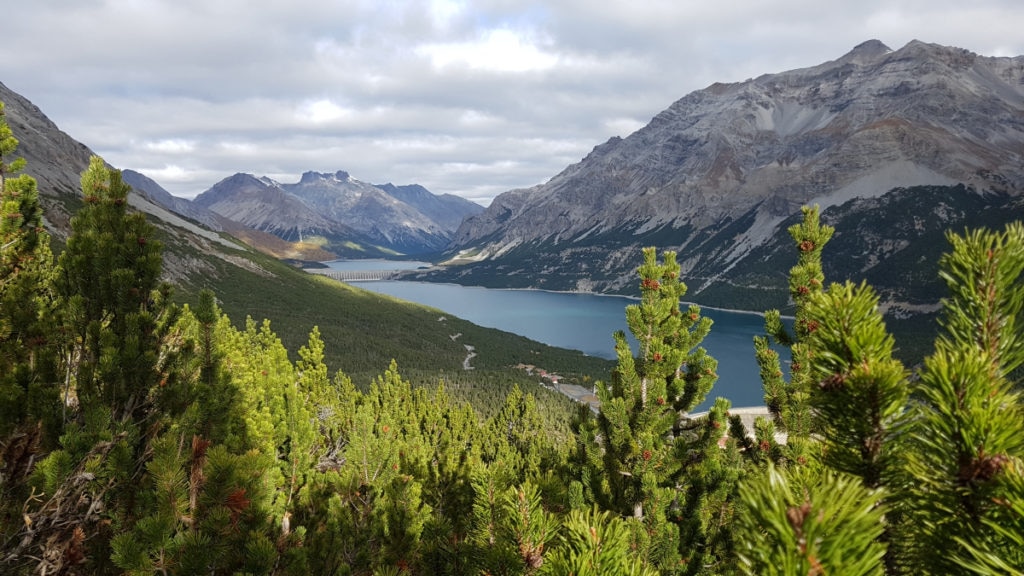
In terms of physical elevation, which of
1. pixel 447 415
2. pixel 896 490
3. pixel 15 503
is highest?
pixel 896 490

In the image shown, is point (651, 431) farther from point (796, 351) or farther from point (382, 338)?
point (382, 338)

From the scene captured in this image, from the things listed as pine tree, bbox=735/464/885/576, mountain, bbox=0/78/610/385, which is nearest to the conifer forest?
pine tree, bbox=735/464/885/576

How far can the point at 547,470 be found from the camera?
9633mm

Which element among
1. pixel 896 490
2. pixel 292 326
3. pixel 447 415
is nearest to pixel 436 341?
pixel 292 326

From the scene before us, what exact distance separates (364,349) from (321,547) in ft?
454

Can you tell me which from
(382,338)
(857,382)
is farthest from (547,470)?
(382,338)

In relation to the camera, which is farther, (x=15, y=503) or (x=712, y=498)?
(x=712, y=498)

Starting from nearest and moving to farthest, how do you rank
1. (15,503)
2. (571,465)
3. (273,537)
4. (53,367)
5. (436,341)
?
(15,503) → (53,367) → (273,537) → (571,465) → (436,341)

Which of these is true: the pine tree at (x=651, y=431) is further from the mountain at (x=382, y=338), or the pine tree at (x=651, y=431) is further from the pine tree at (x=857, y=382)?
the mountain at (x=382, y=338)

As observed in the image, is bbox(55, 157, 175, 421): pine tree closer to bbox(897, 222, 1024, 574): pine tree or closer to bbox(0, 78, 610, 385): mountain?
bbox(897, 222, 1024, 574): pine tree

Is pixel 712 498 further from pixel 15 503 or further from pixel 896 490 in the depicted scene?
pixel 15 503

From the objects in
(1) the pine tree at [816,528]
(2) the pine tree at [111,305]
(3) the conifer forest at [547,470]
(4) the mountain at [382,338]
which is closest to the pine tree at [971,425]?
(3) the conifer forest at [547,470]

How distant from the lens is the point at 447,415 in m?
48.7

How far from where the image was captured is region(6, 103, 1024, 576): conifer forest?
1749 mm
